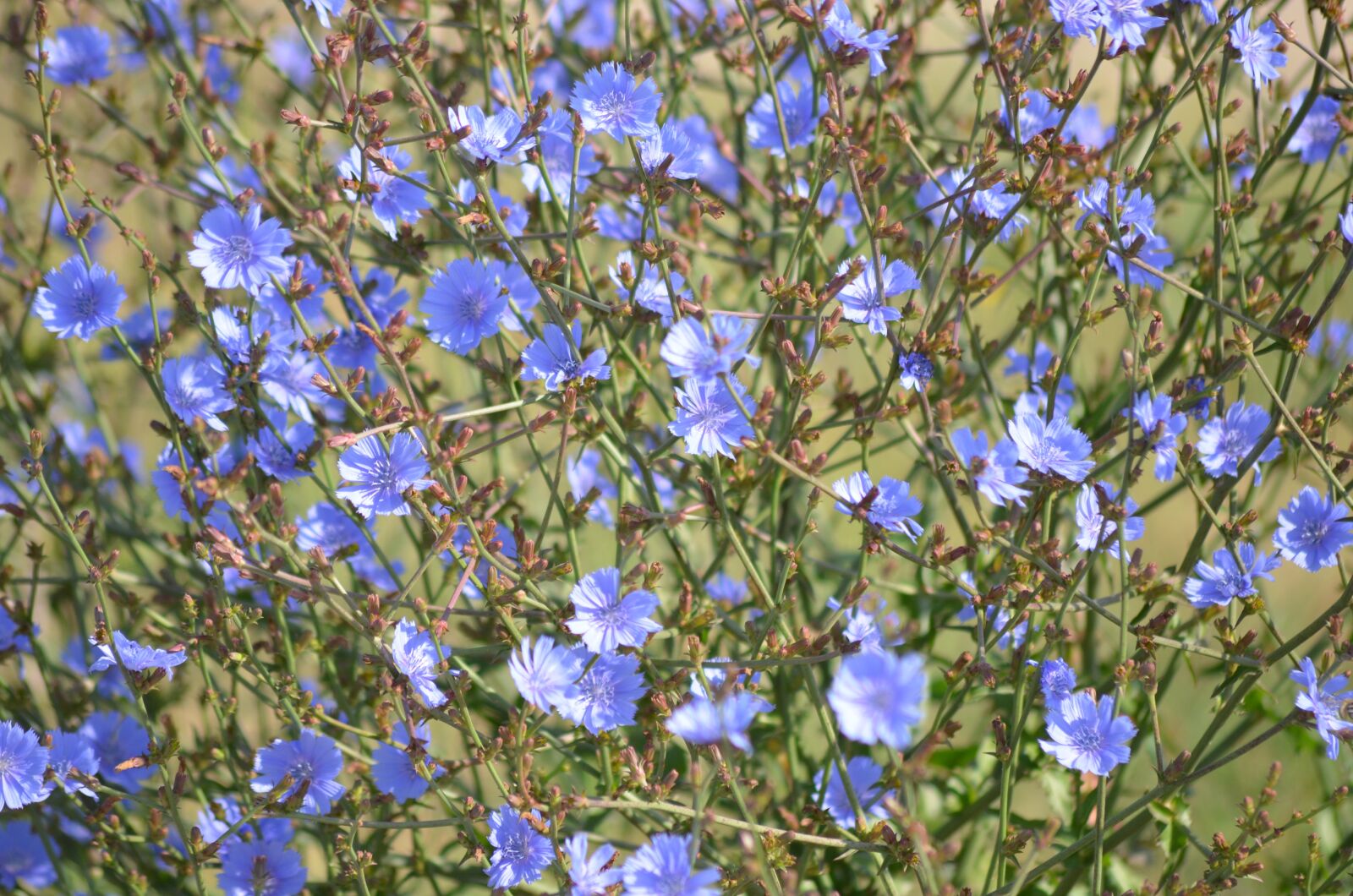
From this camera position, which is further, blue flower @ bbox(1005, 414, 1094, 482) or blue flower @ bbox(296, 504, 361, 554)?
blue flower @ bbox(296, 504, 361, 554)

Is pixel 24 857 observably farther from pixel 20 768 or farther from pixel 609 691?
pixel 609 691

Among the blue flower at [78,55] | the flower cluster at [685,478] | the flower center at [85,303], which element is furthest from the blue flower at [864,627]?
the blue flower at [78,55]

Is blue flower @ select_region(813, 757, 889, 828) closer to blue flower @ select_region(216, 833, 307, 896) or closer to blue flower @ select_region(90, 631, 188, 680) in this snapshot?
blue flower @ select_region(216, 833, 307, 896)

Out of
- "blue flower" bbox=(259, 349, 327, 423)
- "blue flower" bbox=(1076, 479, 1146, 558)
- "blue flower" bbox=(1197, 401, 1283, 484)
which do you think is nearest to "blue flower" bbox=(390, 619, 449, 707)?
"blue flower" bbox=(259, 349, 327, 423)

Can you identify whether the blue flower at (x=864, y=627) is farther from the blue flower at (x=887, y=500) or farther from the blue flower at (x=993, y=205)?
the blue flower at (x=993, y=205)

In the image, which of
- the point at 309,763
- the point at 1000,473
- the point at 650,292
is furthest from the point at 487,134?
the point at 309,763

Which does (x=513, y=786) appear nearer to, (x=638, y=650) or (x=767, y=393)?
(x=638, y=650)
